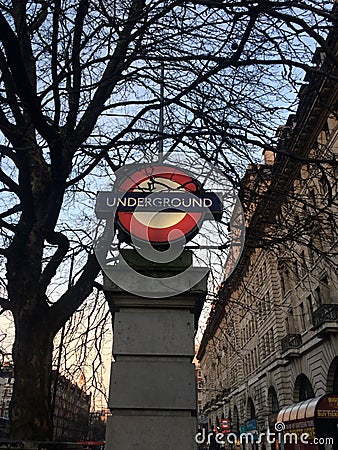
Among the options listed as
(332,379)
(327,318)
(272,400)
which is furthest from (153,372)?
(272,400)

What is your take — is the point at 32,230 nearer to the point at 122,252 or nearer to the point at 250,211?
the point at 122,252

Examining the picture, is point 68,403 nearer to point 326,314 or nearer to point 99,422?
point 326,314

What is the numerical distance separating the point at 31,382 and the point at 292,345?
25475 millimetres

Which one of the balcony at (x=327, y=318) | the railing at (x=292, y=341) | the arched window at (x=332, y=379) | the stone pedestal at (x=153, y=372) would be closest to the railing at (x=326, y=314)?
the balcony at (x=327, y=318)

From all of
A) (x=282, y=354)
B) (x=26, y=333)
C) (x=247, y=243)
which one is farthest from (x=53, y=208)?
(x=282, y=354)

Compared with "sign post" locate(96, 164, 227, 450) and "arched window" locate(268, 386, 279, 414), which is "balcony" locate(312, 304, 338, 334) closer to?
"arched window" locate(268, 386, 279, 414)

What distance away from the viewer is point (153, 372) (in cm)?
330

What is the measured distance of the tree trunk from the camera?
15.0 ft

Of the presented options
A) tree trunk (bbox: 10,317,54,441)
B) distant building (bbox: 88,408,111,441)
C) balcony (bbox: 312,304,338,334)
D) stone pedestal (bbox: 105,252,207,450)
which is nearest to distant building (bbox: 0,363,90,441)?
distant building (bbox: 88,408,111,441)

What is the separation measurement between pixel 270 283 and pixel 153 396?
102 feet

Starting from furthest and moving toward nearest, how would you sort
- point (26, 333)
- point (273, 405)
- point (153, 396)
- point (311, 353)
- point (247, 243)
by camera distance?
point (273, 405)
point (311, 353)
point (247, 243)
point (26, 333)
point (153, 396)

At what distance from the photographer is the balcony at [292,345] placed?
2700 centimetres

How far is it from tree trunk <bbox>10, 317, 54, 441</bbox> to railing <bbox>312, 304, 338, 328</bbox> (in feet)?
62.7

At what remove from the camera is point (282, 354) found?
28.7 m
